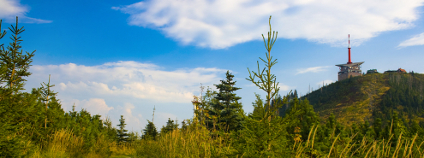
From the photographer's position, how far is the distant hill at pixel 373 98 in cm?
7588

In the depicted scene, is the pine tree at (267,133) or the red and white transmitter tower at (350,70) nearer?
the pine tree at (267,133)

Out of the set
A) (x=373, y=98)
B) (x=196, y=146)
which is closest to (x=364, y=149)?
(x=196, y=146)

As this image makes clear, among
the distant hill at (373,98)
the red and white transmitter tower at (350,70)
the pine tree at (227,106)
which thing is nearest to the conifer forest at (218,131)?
the pine tree at (227,106)

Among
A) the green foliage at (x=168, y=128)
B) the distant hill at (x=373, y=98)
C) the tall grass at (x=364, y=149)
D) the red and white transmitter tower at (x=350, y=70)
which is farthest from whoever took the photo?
the red and white transmitter tower at (x=350, y=70)

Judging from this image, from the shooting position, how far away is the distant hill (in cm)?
7588

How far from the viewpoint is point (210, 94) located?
37.4ft

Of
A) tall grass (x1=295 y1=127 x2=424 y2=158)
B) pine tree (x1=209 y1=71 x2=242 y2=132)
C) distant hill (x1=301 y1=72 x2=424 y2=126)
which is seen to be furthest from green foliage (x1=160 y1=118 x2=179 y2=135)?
distant hill (x1=301 y1=72 x2=424 y2=126)

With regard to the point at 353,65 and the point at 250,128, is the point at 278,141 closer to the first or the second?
the point at 250,128

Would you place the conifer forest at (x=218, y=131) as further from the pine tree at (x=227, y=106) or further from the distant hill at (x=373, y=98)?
the distant hill at (x=373, y=98)

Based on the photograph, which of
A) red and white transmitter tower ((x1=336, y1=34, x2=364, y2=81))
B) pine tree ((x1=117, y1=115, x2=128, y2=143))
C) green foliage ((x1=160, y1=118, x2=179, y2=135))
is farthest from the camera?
red and white transmitter tower ((x1=336, y1=34, x2=364, y2=81))

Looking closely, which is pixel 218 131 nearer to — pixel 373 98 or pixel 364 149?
pixel 364 149

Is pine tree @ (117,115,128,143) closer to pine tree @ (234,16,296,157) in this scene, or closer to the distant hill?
pine tree @ (234,16,296,157)

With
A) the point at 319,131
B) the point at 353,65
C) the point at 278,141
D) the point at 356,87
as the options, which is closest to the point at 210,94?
the point at 319,131

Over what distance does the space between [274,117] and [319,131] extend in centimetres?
957
